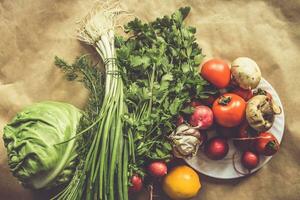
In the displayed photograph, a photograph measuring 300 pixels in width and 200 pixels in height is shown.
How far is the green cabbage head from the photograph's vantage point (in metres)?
1.78

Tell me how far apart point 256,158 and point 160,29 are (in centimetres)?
63

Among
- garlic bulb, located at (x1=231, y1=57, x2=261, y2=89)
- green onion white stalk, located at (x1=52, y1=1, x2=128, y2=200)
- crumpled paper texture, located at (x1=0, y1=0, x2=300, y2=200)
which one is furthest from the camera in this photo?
crumpled paper texture, located at (x1=0, y1=0, x2=300, y2=200)

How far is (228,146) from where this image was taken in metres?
1.94

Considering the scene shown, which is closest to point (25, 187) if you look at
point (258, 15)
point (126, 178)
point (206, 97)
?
point (126, 178)

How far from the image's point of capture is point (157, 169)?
187cm

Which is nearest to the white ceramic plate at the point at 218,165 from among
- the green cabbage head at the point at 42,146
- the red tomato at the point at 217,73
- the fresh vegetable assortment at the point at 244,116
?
the fresh vegetable assortment at the point at 244,116

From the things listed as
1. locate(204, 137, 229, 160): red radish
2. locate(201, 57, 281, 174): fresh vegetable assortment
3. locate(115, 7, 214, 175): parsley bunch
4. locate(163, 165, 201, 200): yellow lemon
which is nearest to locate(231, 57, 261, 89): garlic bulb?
locate(201, 57, 281, 174): fresh vegetable assortment

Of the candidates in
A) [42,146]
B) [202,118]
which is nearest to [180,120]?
[202,118]

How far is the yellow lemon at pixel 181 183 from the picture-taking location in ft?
6.13

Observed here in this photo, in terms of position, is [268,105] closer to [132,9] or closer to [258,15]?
[258,15]

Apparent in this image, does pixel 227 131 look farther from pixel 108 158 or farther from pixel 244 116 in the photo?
pixel 108 158

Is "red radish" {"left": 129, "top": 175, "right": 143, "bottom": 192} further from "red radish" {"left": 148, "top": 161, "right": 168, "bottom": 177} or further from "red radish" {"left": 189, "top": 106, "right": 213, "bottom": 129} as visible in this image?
"red radish" {"left": 189, "top": 106, "right": 213, "bottom": 129}

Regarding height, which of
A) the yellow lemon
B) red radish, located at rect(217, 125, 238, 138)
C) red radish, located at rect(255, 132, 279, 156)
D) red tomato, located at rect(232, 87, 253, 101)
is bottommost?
the yellow lemon

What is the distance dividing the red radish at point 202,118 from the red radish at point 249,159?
0.62 ft
